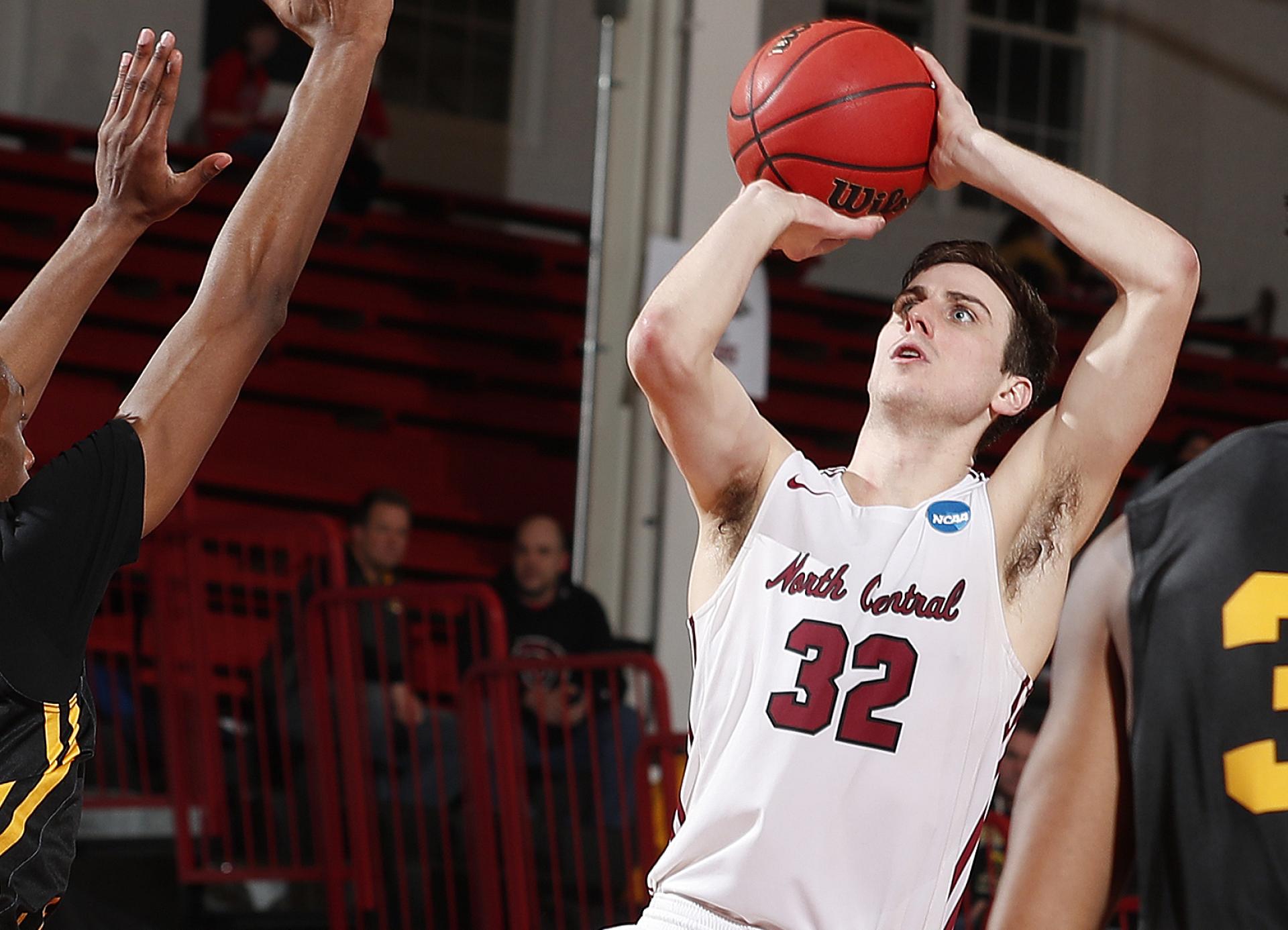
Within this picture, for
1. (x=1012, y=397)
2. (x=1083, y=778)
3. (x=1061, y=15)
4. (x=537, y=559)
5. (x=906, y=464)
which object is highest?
(x=1061, y=15)

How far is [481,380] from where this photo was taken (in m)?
10.4

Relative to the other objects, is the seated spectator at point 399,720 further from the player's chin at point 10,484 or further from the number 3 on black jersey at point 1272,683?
the number 3 on black jersey at point 1272,683

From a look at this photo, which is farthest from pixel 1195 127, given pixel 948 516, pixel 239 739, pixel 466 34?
pixel 948 516

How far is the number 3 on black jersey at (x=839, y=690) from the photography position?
2.40 metres

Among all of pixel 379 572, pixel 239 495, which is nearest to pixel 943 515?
pixel 379 572

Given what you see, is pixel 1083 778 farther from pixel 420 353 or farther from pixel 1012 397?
pixel 420 353

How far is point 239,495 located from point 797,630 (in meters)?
7.05

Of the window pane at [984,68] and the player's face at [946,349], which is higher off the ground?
the window pane at [984,68]

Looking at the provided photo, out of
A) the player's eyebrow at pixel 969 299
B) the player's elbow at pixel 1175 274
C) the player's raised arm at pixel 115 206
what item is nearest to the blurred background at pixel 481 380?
the player's raised arm at pixel 115 206

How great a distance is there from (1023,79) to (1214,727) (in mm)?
13471

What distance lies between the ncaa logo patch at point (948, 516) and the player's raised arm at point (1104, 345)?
0.22ft

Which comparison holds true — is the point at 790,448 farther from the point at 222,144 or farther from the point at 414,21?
the point at 414,21

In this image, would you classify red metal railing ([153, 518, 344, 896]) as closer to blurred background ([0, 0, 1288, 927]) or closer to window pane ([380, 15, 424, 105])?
blurred background ([0, 0, 1288, 927])

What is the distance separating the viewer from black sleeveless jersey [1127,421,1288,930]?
1505 mm
